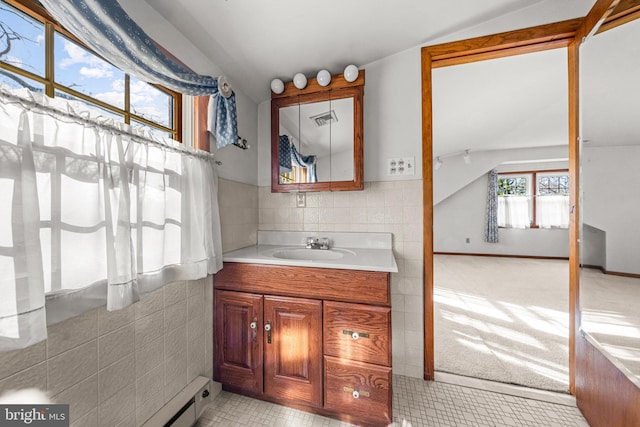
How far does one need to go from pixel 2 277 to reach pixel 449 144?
4.72 metres

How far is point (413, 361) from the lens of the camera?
161cm

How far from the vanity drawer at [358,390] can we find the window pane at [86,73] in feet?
5.12

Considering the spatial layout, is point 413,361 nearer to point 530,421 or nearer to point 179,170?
point 530,421

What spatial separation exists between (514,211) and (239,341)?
18.7 feet

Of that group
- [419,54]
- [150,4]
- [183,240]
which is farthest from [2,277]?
[419,54]

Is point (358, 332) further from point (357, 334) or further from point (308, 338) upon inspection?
point (308, 338)

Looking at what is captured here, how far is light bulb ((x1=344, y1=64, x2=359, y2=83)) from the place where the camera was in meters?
1.58

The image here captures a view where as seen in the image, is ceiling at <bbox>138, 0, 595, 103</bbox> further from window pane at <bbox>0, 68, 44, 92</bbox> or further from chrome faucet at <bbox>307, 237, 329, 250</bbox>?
chrome faucet at <bbox>307, 237, 329, 250</bbox>

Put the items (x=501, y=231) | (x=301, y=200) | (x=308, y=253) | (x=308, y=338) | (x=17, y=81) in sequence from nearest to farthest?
(x=17, y=81), (x=308, y=338), (x=308, y=253), (x=301, y=200), (x=501, y=231)

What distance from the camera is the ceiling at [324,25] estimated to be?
1207 mm

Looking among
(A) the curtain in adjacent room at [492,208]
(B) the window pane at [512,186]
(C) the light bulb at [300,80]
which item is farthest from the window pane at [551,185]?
(C) the light bulb at [300,80]

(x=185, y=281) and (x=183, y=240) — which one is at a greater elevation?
(x=183, y=240)

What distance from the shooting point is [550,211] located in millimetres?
4336

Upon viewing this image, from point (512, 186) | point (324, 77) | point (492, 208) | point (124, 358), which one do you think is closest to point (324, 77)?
point (324, 77)
